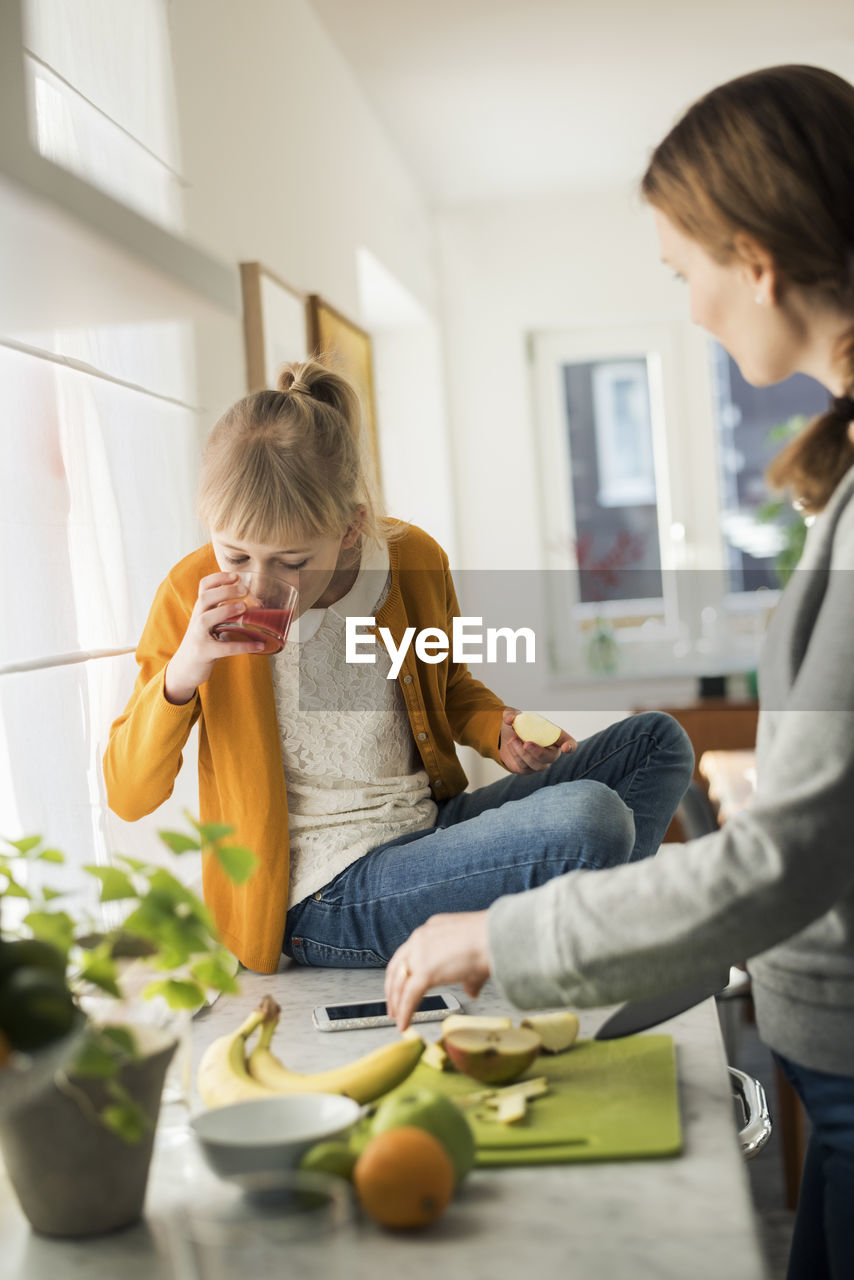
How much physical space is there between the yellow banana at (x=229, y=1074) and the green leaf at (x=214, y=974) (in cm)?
13

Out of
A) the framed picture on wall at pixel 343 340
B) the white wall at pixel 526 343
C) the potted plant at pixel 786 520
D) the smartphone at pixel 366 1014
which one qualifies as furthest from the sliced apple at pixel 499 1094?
the white wall at pixel 526 343

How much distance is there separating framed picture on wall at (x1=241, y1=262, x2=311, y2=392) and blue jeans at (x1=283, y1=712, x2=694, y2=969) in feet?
3.74

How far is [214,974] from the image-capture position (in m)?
0.86

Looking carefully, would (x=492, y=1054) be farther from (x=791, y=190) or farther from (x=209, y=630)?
(x=791, y=190)

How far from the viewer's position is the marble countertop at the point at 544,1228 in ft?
2.61

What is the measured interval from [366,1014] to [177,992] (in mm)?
487

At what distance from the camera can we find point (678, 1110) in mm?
1015

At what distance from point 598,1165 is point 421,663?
879mm

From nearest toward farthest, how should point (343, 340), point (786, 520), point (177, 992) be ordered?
1. point (177, 992)
2. point (343, 340)
3. point (786, 520)

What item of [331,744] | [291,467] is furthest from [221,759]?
[291,467]

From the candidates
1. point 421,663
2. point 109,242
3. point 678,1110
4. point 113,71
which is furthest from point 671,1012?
point 113,71

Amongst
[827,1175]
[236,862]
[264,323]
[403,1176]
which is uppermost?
[264,323]

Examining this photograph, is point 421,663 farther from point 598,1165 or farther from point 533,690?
point 533,690

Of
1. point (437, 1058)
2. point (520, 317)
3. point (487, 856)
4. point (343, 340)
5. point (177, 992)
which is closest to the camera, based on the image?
point (177, 992)
